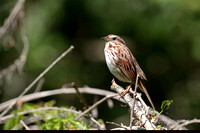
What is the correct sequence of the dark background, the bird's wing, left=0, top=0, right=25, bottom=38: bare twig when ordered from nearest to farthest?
the bird's wing < left=0, top=0, right=25, bottom=38: bare twig < the dark background

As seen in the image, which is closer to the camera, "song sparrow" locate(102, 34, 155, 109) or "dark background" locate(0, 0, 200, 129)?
"song sparrow" locate(102, 34, 155, 109)

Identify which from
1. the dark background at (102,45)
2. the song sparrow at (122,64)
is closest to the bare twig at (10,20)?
Result: the dark background at (102,45)

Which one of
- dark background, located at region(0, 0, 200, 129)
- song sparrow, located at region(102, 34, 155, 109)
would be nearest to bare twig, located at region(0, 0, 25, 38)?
dark background, located at region(0, 0, 200, 129)

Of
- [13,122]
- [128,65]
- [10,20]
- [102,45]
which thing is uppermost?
[10,20]

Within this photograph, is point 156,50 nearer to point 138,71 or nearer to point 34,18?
point 34,18

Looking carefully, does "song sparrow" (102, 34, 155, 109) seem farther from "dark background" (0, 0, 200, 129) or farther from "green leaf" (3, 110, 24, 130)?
"dark background" (0, 0, 200, 129)

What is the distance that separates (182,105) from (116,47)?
4.17m

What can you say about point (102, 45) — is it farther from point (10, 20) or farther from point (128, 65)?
point (128, 65)

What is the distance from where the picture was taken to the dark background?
6566 mm

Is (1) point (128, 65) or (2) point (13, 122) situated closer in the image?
(2) point (13, 122)

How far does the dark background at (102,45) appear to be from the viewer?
657 centimetres

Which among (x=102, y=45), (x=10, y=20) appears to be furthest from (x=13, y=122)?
(x=102, y=45)

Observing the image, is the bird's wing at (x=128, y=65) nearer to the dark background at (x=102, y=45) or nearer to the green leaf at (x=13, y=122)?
the green leaf at (x=13, y=122)

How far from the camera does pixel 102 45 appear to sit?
7.70 m
